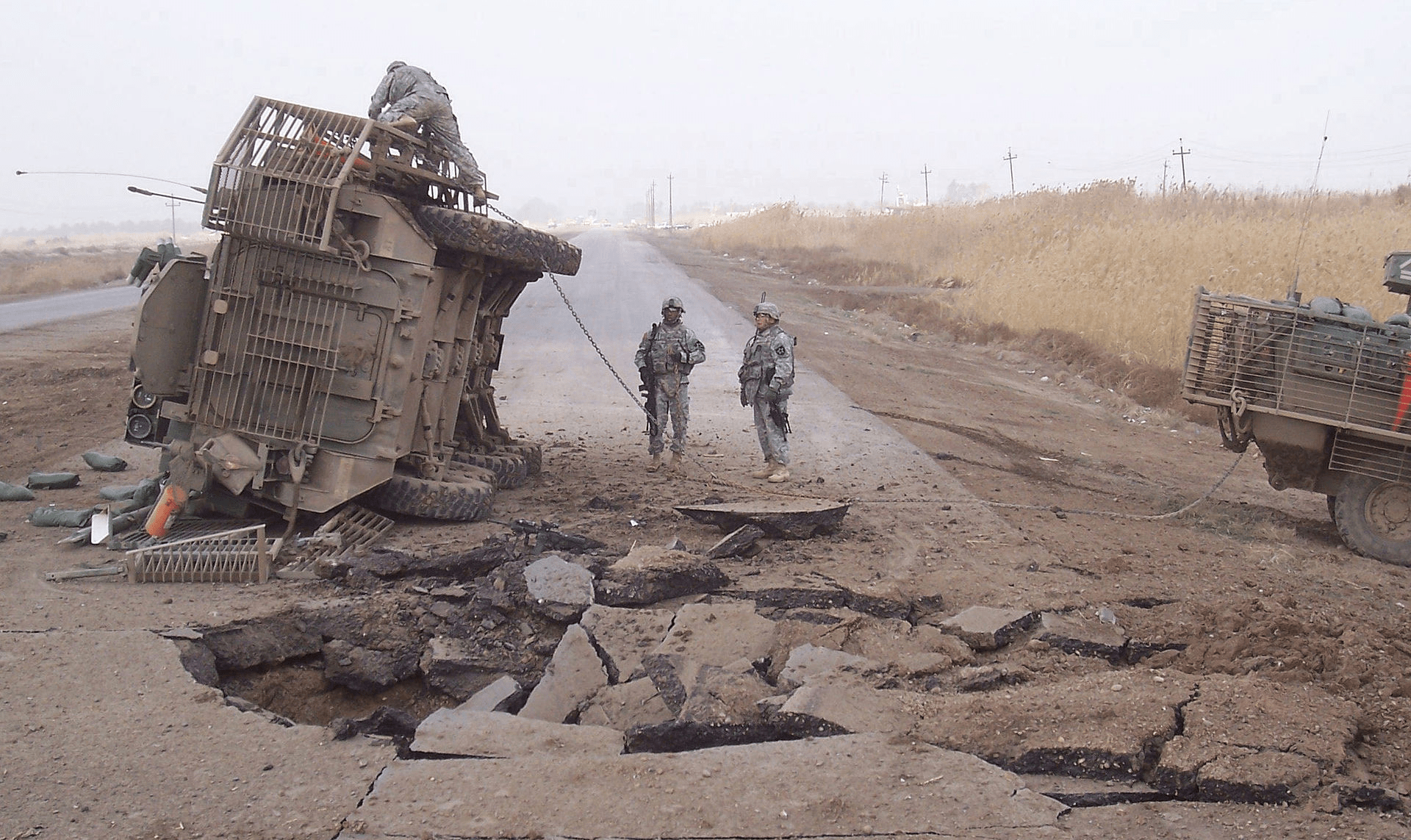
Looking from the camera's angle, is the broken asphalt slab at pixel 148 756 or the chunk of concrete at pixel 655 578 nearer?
the broken asphalt slab at pixel 148 756

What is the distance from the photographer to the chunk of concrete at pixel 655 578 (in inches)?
230

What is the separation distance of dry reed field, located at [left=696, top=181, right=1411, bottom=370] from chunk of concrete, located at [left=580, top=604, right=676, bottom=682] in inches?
305

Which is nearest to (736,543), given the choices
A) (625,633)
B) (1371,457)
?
(625,633)

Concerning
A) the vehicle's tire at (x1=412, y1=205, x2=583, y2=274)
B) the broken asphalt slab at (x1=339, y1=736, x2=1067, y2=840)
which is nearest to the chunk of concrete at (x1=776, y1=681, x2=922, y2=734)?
the broken asphalt slab at (x1=339, y1=736, x2=1067, y2=840)

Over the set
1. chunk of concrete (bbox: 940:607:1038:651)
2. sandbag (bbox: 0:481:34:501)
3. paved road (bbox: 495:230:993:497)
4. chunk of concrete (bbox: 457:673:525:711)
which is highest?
paved road (bbox: 495:230:993:497)

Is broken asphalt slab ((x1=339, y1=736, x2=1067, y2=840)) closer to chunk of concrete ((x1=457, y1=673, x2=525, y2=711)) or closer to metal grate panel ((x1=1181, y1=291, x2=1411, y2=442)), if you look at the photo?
chunk of concrete ((x1=457, y1=673, x2=525, y2=711))

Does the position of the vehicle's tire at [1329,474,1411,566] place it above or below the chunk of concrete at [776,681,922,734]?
above

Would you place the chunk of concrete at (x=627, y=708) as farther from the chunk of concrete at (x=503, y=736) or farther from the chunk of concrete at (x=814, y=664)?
the chunk of concrete at (x=814, y=664)

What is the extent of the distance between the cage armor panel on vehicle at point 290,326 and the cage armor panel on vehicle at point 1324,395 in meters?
6.47

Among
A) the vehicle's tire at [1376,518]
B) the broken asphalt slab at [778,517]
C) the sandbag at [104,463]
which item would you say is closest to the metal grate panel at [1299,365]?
the vehicle's tire at [1376,518]

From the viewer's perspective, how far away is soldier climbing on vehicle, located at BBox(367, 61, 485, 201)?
7.27 m

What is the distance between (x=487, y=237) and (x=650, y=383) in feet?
8.92

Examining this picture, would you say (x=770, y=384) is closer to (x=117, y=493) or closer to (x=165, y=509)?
(x=165, y=509)

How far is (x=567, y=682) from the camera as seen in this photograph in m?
4.95
